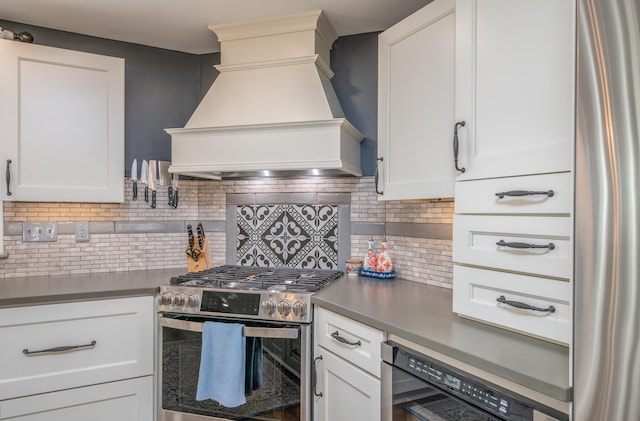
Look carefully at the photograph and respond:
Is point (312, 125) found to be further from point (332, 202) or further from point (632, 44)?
point (632, 44)

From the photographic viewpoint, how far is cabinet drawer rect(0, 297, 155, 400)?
1.72 metres

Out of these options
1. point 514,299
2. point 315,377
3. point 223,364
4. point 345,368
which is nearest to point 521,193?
point 514,299

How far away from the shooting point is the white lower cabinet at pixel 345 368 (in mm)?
1391

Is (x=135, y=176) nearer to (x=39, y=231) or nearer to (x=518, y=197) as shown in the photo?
(x=39, y=231)

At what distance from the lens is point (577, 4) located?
843 millimetres

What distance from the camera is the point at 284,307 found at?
1.75m

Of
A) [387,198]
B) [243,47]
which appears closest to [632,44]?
[387,198]

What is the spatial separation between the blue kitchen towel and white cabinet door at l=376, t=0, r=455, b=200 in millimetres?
950

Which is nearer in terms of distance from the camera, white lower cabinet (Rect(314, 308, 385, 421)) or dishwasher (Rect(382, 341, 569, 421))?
dishwasher (Rect(382, 341, 569, 421))

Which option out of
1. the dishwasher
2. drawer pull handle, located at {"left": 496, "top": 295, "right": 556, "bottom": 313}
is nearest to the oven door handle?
the dishwasher

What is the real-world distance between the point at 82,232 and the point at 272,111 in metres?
1.34

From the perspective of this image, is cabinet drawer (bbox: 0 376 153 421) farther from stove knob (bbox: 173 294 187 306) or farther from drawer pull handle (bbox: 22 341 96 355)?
stove knob (bbox: 173 294 187 306)

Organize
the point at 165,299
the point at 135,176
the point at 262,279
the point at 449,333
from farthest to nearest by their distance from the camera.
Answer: the point at 135,176, the point at 262,279, the point at 165,299, the point at 449,333

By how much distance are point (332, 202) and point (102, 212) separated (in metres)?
1.37
